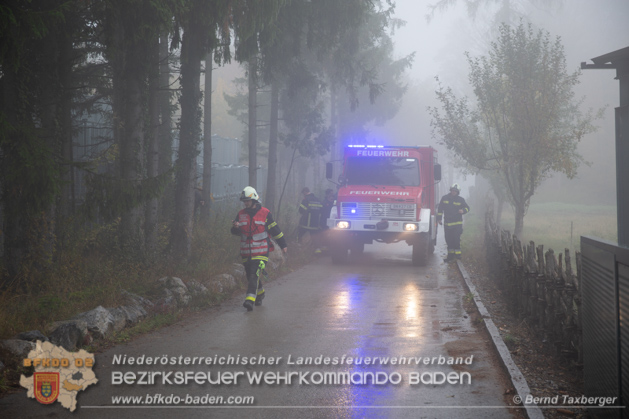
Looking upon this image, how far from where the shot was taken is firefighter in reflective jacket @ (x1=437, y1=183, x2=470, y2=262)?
59.7ft

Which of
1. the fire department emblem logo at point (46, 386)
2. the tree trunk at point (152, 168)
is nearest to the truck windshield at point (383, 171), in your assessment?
the tree trunk at point (152, 168)

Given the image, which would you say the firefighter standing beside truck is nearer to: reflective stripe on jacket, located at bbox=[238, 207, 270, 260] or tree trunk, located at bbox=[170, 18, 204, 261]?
tree trunk, located at bbox=[170, 18, 204, 261]

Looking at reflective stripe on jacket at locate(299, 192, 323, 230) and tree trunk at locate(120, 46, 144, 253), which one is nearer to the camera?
tree trunk at locate(120, 46, 144, 253)

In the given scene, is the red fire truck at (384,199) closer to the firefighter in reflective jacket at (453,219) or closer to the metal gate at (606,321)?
the firefighter in reflective jacket at (453,219)

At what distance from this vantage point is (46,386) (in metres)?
6.21

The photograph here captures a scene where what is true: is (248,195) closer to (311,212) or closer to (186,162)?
(186,162)

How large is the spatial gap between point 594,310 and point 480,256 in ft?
48.9

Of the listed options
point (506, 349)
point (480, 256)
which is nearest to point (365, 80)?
point (480, 256)

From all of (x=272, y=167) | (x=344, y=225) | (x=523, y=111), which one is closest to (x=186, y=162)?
(x=344, y=225)

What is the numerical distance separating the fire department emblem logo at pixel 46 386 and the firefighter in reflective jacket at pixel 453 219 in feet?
43.6

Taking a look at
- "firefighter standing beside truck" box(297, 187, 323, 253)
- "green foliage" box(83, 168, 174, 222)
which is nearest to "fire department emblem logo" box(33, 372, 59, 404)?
"green foliage" box(83, 168, 174, 222)

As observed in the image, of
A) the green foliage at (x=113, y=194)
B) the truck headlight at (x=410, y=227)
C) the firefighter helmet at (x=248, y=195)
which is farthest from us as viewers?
the truck headlight at (x=410, y=227)

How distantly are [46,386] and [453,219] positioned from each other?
13.6 m

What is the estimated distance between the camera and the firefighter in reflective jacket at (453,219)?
18.2 m
